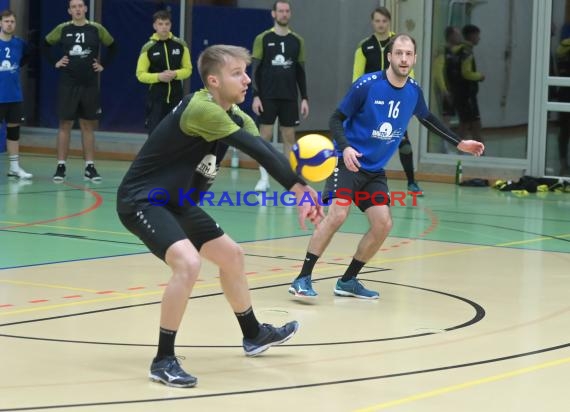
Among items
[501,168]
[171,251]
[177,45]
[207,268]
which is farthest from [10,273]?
[501,168]

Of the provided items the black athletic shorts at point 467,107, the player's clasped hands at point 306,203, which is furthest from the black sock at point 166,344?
the black athletic shorts at point 467,107

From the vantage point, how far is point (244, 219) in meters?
14.3

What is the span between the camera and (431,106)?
785 inches

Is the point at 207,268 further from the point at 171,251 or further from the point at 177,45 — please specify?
the point at 177,45

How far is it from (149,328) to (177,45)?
32.2 ft

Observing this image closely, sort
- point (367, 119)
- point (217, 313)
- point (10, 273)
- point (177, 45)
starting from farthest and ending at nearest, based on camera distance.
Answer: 1. point (177, 45)
2. point (10, 273)
3. point (367, 119)
4. point (217, 313)

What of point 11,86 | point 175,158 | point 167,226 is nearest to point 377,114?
point 175,158

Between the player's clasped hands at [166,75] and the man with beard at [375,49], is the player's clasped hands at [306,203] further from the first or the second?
the player's clasped hands at [166,75]

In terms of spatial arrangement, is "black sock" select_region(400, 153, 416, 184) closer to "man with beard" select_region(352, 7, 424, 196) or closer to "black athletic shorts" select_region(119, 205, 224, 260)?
"man with beard" select_region(352, 7, 424, 196)

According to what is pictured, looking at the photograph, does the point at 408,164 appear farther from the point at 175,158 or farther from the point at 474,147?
the point at 175,158

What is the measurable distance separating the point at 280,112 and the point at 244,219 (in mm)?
3248

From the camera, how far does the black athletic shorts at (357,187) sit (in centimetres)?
924

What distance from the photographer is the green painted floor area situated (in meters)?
11.9

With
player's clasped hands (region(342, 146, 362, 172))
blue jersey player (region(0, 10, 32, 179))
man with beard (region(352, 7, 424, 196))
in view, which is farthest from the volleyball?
blue jersey player (region(0, 10, 32, 179))
